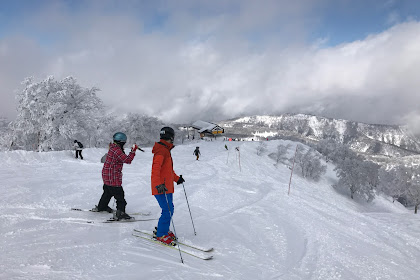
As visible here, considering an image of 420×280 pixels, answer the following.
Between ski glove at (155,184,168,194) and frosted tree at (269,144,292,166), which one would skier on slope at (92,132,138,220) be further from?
frosted tree at (269,144,292,166)

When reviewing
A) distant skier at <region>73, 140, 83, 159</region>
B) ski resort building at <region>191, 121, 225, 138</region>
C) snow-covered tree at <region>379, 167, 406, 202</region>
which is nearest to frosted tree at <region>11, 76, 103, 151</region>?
distant skier at <region>73, 140, 83, 159</region>

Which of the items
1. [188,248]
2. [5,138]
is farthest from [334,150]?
[5,138]

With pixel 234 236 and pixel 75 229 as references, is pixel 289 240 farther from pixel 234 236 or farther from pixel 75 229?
pixel 75 229

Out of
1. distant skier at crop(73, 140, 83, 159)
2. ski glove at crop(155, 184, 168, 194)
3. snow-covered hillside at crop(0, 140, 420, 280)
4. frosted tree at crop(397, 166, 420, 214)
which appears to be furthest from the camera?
frosted tree at crop(397, 166, 420, 214)

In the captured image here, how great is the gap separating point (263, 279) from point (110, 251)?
2613 mm

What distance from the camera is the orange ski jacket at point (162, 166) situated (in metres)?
4.46

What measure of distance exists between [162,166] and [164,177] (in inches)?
8.9

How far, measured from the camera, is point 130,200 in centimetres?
864

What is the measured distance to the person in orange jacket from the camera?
4488 mm

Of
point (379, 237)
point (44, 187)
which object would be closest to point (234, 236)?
point (379, 237)

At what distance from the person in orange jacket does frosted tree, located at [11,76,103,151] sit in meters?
25.6

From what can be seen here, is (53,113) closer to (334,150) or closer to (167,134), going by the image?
(167,134)

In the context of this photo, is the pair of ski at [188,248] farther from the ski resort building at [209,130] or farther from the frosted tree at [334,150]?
the ski resort building at [209,130]

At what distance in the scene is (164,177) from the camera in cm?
472
